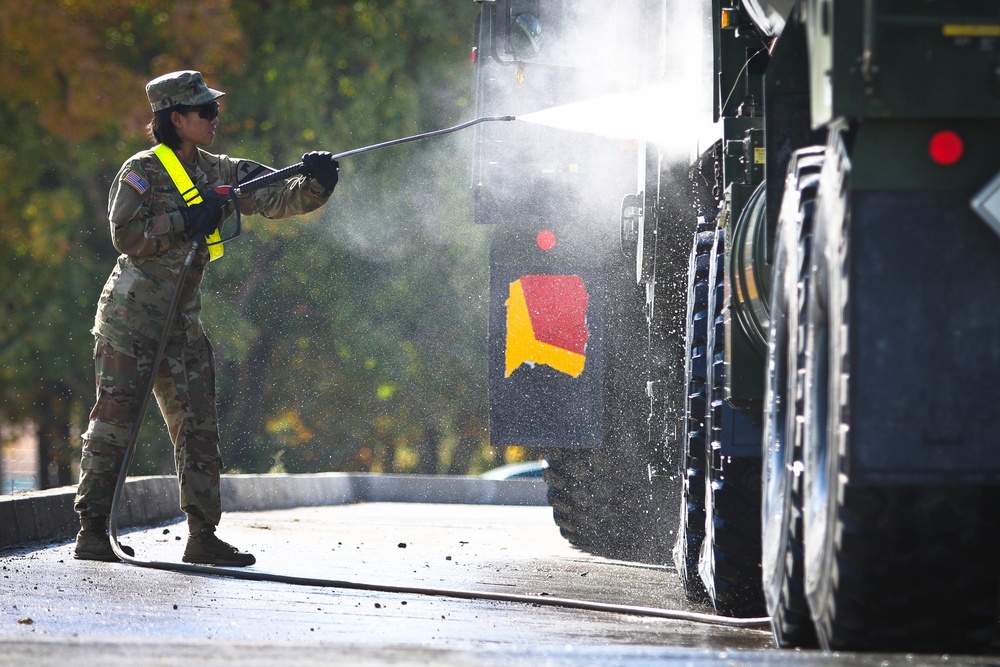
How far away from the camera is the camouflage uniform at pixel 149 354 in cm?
770

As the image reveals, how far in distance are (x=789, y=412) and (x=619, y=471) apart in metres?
5.25

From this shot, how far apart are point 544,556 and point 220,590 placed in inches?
128

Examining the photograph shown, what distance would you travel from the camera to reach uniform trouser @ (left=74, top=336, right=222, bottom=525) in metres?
7.74

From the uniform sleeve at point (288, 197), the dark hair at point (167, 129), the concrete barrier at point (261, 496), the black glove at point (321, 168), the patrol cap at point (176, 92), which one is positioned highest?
the patrol cap at point (176, 92)

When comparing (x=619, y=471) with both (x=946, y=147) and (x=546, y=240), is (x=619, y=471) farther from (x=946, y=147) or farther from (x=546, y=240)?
(x=946, y=147)

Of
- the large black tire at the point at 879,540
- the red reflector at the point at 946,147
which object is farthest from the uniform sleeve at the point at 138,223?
the red reflector at the point at 946,147

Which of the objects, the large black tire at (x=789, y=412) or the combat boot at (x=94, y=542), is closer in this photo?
the large black tire at (x=789, y=412)

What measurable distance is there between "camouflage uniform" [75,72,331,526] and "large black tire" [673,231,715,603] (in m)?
1.96

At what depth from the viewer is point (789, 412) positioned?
439 cm

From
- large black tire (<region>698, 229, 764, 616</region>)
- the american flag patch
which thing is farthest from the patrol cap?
large black tire (<region>698, 229, 764, 616</region>)

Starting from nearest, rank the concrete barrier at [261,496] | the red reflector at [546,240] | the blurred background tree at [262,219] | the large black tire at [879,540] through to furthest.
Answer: the large black tire at [879,540] < the concrete barrier at [261,496] < the red reflector at [546,240] < the blurred background tree at [262,219]

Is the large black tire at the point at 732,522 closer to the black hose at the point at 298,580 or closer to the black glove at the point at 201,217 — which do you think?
the black hose at the point at 298,580

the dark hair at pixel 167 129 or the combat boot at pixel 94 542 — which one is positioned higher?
the dark hair at pixel 167 129

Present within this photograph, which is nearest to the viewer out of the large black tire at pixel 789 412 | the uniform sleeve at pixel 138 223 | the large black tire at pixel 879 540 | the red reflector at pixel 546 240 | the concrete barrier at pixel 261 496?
the large black tire at pixel 879 540
